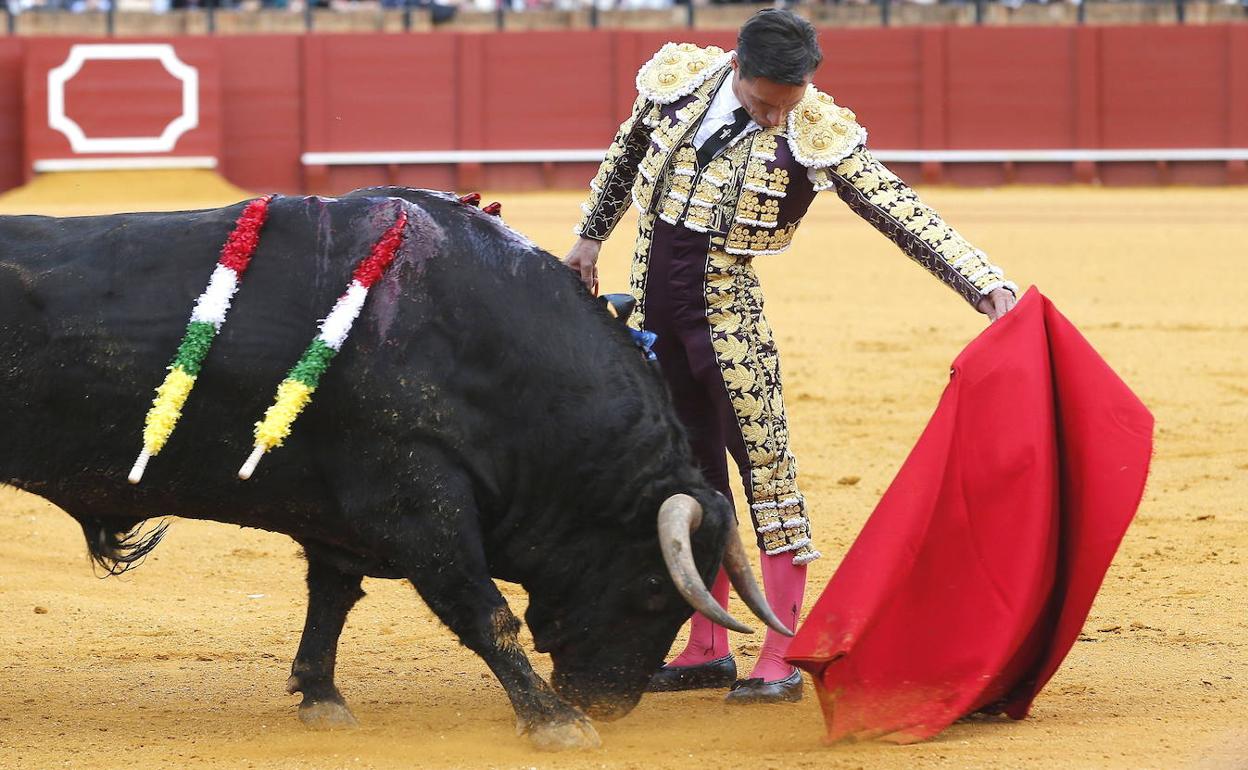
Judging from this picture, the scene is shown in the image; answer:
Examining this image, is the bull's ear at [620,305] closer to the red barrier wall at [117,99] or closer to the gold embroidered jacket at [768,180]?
the gold embroidered jacket at [768,180]

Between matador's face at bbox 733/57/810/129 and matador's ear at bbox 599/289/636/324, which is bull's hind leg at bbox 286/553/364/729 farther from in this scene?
matador's face at bbox 733/57/810/129

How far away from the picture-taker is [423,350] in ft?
10.5

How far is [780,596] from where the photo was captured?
12.1ft

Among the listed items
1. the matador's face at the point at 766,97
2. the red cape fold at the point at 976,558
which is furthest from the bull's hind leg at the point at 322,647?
the matador's face at the point at 766,97

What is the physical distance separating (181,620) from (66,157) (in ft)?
36.4

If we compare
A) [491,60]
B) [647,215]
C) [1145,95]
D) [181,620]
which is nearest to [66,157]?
[491,60]

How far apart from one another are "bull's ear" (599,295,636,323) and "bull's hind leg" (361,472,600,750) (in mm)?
463

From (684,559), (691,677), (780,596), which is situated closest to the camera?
(684,559)

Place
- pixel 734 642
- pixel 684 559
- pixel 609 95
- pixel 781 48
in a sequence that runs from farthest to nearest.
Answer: pixel 609 95 < pixel 734 642 < pixel 781 48 < pixel 684 559

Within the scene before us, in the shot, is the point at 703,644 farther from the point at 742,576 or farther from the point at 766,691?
the point at 742,576

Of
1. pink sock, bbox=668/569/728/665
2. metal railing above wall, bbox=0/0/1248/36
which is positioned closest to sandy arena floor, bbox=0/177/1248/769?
pink sock, bbox=668/569/728/665

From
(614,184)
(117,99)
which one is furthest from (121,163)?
Answer: (614,184)

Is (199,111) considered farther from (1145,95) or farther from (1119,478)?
(1119,478)

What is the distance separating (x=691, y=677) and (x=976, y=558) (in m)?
0.78
